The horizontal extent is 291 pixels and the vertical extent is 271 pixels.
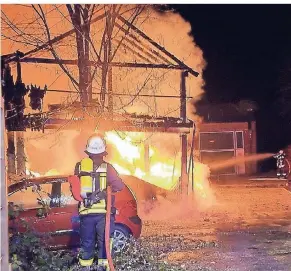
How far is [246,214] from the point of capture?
1162 cm

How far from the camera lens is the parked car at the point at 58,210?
23.8 feet

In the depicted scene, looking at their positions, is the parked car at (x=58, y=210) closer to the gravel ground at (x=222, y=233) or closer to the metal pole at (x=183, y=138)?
the gravel ground at (x=222, y=233)

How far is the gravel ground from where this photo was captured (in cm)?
733

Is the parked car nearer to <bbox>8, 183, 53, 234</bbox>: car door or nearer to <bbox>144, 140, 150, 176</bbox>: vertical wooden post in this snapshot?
<bbox>8, 183, 53, 234</bbox>: car door

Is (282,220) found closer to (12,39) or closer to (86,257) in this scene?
(86,257)

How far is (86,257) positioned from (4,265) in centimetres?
153

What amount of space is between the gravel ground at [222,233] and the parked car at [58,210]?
0.65 metres

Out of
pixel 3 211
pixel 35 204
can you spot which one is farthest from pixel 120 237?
pixel 3 211

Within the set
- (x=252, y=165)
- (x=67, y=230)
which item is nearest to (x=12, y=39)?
(x=67, y=230)

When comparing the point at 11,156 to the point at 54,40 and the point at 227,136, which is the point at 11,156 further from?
the point at 227,136

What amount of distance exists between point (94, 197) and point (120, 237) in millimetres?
1618

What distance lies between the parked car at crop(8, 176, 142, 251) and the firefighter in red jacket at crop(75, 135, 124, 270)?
0.86m

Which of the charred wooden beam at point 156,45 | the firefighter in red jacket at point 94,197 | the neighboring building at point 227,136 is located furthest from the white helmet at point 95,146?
the neighboring building at point 227,136

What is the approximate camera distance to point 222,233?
940cm
